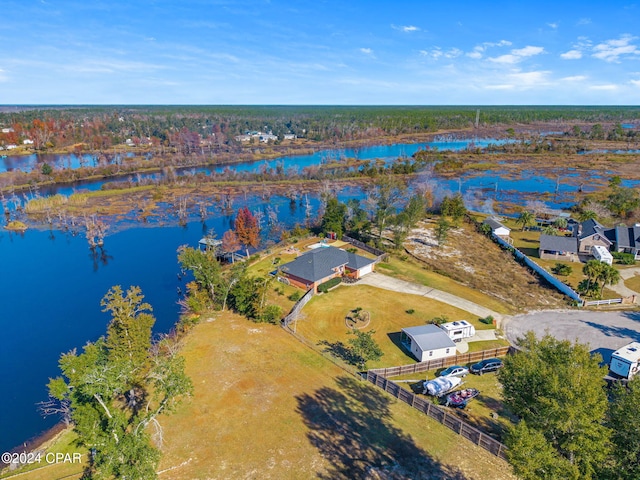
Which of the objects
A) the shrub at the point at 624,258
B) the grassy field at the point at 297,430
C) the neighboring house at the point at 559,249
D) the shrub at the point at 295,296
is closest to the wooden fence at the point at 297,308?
the shrub at the point at 295,296

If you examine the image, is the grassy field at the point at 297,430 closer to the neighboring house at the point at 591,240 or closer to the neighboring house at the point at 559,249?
the neighboring house at the point at 559,249

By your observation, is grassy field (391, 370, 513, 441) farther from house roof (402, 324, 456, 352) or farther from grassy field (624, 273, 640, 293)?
grassy field (624, 273, 640, 293)

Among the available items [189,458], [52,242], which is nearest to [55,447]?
[189,458]

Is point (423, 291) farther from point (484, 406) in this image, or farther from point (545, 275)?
point (484, 406)

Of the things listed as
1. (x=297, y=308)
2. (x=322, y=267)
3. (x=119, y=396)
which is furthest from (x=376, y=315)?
(x=119, y=396)

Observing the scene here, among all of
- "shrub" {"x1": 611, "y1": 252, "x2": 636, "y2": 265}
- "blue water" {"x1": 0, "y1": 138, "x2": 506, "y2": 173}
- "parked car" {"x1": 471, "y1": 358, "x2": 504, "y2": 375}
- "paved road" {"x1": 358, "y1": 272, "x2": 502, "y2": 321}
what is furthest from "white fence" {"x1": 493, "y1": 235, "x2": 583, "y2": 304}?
"blue water" {"x1": 0, "y1": 138, "x2": 506, "y2": 173}

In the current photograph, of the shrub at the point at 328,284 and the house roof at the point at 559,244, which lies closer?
the shrub at the point at 328,284
